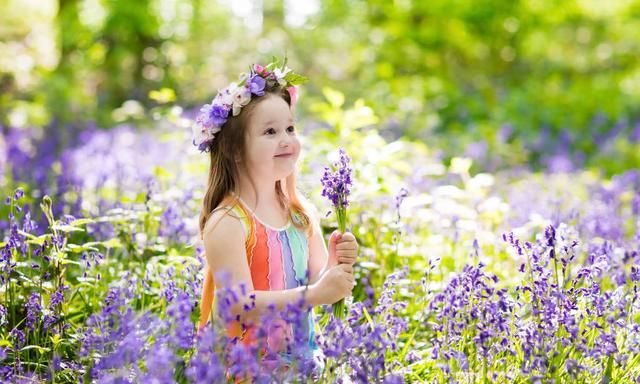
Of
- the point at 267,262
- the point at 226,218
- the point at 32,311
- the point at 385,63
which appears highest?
the point at 385,63

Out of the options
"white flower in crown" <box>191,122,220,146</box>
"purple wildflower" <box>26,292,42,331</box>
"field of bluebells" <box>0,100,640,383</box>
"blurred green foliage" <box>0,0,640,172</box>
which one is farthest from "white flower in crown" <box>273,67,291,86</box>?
"blurred green foliage" <box>0,0,640,172</box>

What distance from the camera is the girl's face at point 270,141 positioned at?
2.68 meters

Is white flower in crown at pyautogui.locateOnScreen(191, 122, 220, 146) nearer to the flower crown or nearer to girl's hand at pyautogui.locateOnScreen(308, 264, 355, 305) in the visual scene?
the flower crown

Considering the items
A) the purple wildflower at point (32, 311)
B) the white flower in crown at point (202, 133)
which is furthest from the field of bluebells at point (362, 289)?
the white flower in crown at point (202, 133)

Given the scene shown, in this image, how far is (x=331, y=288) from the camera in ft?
8.18

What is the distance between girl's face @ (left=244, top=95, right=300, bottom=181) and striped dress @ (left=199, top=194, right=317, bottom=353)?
15 cm

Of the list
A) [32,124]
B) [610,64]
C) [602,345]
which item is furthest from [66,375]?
[610,64]

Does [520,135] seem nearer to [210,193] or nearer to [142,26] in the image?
[142,26]

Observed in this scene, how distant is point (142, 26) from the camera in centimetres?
1256

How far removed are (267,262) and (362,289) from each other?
4.27 feet

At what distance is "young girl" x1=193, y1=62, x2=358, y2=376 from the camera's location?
260 cm

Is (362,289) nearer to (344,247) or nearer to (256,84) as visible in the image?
(344,247)

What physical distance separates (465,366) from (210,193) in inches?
40.6

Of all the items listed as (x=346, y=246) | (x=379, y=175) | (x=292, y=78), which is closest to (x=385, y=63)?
(x=379, y=175)
